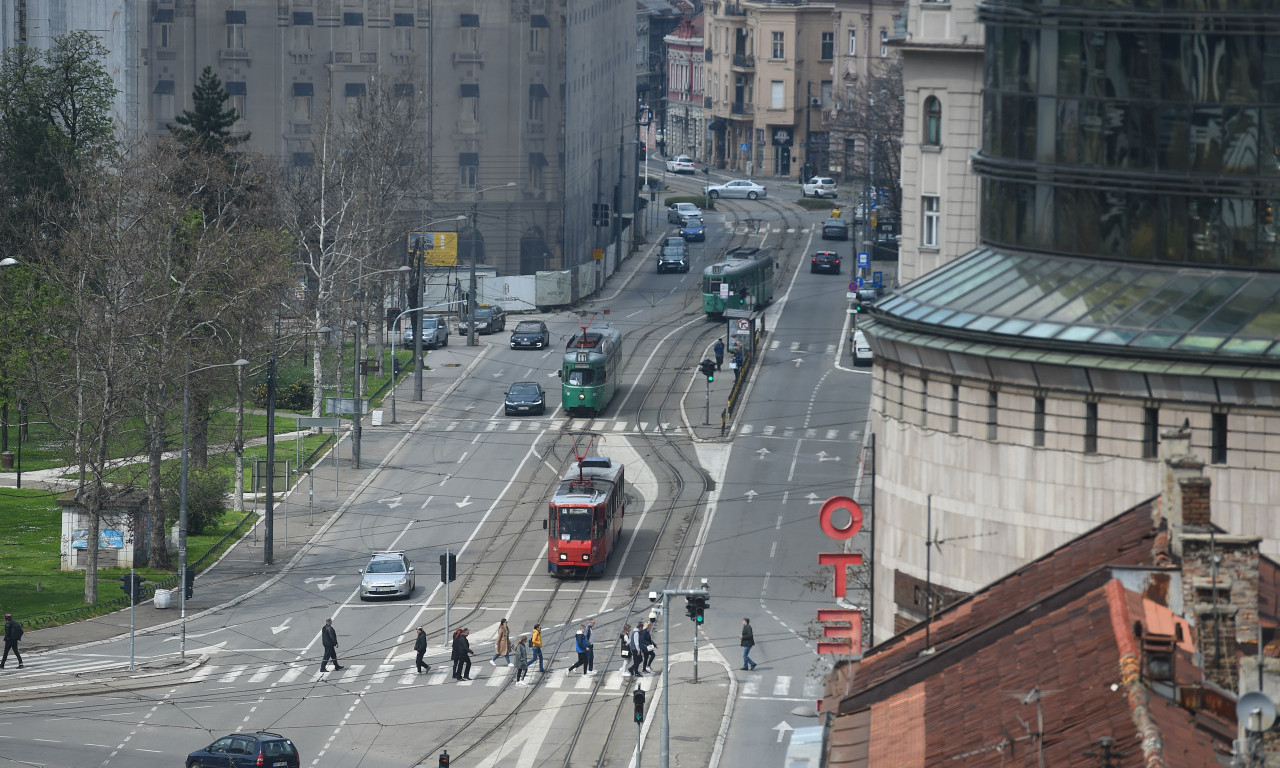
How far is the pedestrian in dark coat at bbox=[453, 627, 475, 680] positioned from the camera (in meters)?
62.9

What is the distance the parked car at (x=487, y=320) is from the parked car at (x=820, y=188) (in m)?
62.6

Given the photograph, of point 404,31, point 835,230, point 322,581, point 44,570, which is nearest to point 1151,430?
point 322,581

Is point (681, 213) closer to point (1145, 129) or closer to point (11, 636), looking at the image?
point (11, 636)

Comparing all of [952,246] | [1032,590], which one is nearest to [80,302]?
[952,246]

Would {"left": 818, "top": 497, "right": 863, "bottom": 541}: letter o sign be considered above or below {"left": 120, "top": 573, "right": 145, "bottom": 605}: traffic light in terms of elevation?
above

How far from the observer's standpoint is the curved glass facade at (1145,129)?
131 feet

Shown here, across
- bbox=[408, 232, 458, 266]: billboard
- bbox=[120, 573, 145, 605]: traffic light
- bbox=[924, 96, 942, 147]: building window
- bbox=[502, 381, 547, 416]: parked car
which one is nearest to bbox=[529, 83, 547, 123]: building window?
bbox=[408, 232, 458, 266]: billboard

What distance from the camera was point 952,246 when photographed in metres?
71.0

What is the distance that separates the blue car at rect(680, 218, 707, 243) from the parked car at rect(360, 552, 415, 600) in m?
85.5

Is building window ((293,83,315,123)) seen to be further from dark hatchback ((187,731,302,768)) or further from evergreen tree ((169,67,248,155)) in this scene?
dark hatchback ((187,731,302,768))

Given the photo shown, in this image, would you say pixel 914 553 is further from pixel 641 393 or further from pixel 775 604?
pixel 641 393

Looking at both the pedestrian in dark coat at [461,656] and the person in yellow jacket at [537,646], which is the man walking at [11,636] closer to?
the pedestrian in dark coat at [461,656]

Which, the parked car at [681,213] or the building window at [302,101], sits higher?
the building window at [302,101]

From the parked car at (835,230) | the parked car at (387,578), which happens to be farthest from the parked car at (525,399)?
the parked car at (835,230)
